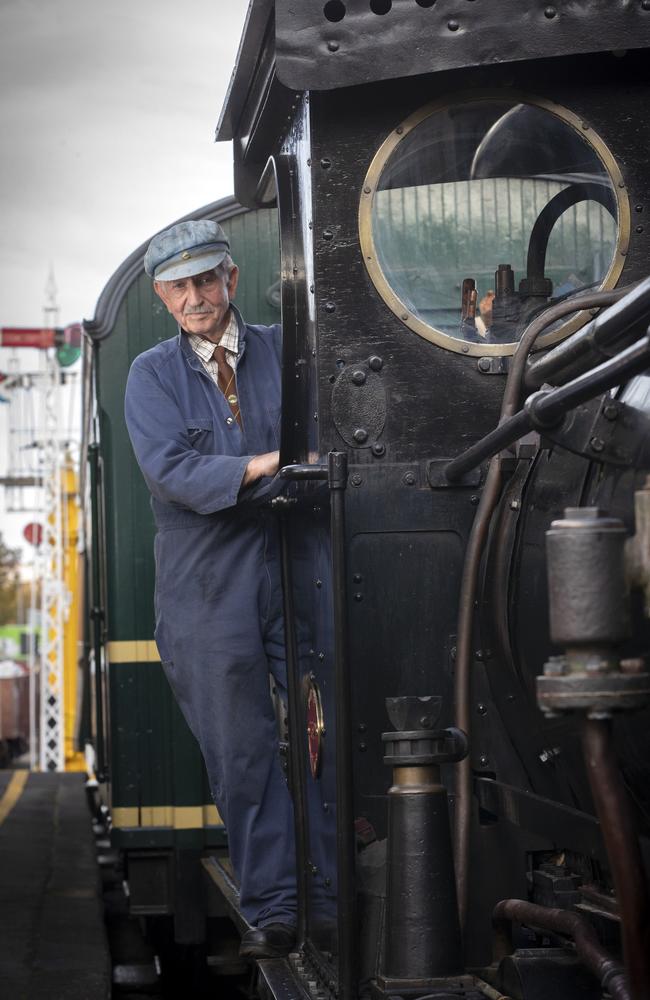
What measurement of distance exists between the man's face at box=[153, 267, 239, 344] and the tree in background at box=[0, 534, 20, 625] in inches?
2364

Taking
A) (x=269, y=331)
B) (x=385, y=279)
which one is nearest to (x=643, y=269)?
(x=385, y=279)

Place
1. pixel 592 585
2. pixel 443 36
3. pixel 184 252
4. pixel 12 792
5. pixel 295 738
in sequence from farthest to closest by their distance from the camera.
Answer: pixel 12 792 < pixel 184 252 < pixel 295 738 < pixel 443 36 < pixel 592 585

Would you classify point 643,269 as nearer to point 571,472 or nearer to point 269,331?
point 571,472

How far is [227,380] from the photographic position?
3.96 meters

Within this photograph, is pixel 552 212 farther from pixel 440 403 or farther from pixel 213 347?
pixel 213 347

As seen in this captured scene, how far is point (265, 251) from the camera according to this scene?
643 centimetres

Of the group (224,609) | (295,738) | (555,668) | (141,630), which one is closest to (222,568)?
(224,609)

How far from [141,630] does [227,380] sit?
253 cm

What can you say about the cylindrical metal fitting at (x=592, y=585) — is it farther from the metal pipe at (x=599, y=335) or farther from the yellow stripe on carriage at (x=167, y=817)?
the yellow stripe on carriage at (x=167, y=817)

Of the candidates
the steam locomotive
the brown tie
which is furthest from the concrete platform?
the brown tie

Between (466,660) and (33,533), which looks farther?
(33,533)

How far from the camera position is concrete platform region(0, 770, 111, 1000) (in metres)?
5.22

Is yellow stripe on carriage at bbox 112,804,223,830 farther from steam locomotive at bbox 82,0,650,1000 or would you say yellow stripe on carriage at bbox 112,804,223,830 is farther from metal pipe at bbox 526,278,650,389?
metal pipe at bbox 526,278,650,389

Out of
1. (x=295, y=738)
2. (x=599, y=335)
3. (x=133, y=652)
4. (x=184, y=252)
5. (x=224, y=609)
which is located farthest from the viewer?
(x=133, y=652)
